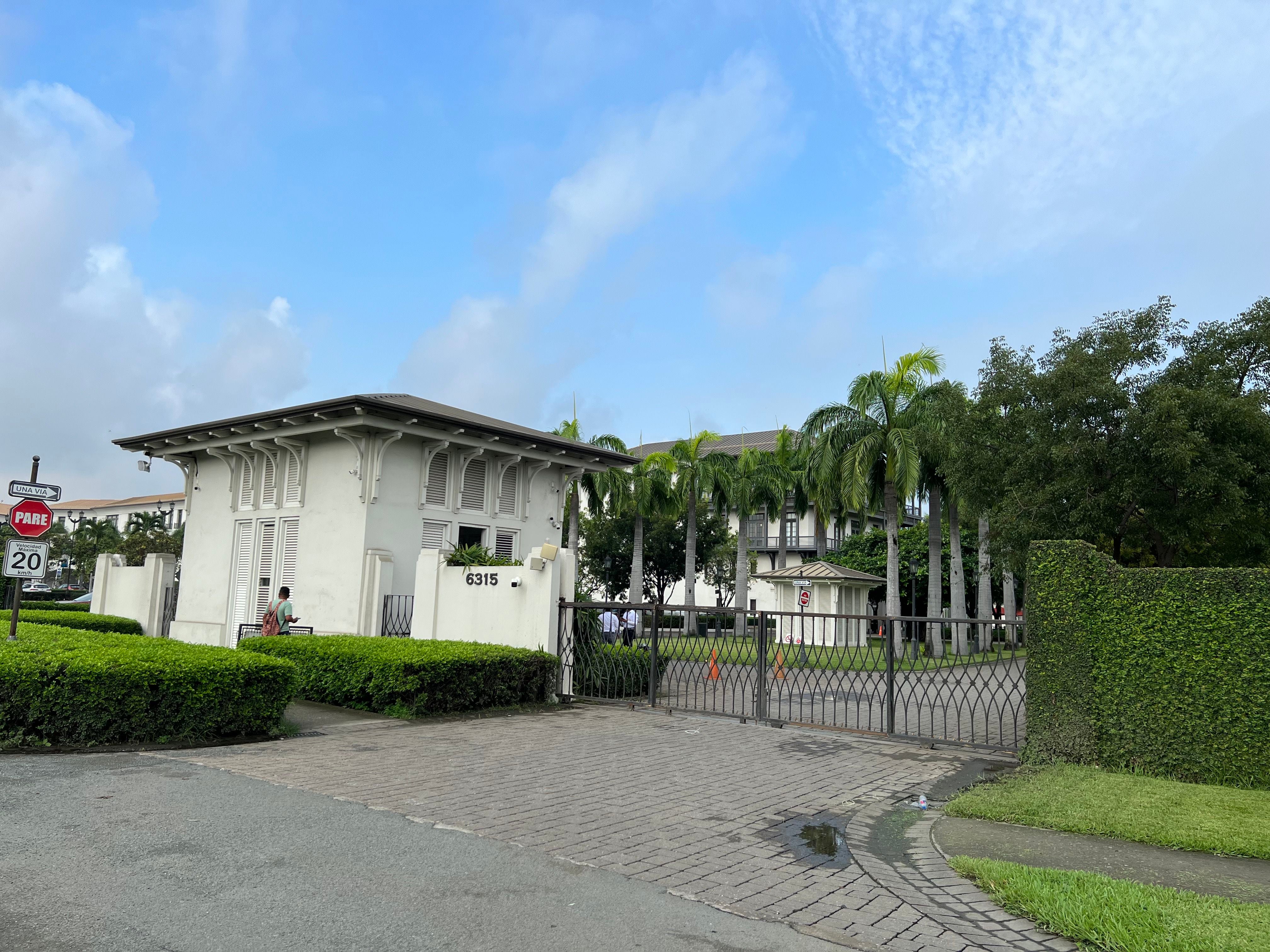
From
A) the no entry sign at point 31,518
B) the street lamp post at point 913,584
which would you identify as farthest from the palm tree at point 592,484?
the no entry sign at point 31,518

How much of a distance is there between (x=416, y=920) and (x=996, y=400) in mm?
20925

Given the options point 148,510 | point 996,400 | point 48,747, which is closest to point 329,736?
point 48,747

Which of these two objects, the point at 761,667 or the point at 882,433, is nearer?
the point at 761,667

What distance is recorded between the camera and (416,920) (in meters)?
4.54

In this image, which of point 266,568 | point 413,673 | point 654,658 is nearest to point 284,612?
point 266,568

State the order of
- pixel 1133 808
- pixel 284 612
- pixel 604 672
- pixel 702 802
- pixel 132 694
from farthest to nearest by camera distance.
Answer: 1. pixel 284 612
2. pixel 604 672
3. pixel 132 694
4. pixel 702 802
5. pixel 1133 808

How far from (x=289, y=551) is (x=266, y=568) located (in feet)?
3.20

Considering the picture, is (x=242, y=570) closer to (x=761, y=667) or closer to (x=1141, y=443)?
(x=761, y=667)

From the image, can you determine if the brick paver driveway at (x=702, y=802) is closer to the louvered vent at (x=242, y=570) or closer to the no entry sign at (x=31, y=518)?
→ the no entry sign at (x=31, y=518)

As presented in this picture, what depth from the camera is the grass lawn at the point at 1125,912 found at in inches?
170

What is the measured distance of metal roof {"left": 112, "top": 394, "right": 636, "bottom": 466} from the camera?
16.4 meters

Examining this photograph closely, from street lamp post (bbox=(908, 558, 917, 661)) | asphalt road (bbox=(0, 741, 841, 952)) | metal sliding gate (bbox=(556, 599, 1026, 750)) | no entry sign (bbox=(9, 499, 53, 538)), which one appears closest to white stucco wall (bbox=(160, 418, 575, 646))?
metal sliding gate (bbox=(556, 599, 1026, 750))

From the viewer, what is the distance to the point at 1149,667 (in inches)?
337

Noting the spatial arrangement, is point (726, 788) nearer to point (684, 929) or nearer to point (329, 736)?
point (684, 929)
